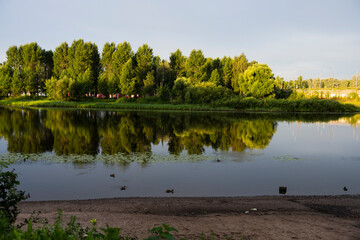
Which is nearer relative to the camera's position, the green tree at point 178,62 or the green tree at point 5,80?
the green tree at point 5,80

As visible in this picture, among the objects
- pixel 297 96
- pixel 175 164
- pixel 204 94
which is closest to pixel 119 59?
pixel 204 94

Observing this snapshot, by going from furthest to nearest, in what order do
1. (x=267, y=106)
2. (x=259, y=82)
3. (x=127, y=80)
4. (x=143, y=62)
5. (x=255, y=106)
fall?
(x=143, y=62) < (x=127, y=80) < (x=259, y=82) < (x=255, y=106) < (x=267, y=106)

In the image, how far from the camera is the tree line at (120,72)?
77375 mm

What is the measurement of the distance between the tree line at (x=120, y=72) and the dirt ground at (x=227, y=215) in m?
63.8

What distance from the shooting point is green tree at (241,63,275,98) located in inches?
2948

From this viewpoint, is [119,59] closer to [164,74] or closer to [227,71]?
[164,74]

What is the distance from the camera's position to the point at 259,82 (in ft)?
248

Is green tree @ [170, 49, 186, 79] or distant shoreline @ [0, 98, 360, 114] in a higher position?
green tree @ [170, 49, 186, 79]

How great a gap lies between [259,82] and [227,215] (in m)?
71.0

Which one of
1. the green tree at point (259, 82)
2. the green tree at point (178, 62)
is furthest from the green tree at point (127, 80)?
the green tree at point (259, 82)

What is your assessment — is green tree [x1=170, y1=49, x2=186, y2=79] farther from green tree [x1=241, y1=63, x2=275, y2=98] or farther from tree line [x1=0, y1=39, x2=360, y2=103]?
green tree [x1=241, y1=63, x2=275, y2=98]

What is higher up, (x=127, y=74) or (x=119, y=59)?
(x=119, y=59)

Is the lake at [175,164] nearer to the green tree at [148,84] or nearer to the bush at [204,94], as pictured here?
the bush at [204,94]

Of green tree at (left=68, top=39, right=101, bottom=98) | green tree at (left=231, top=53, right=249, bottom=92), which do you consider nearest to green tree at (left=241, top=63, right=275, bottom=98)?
green tree at (left=231, top=53, right=249, bottom=92)
